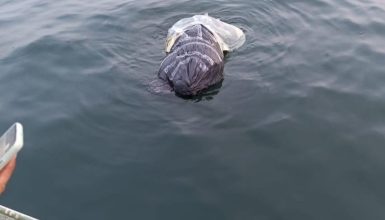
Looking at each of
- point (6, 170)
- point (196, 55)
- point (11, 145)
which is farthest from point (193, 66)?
point (11, 145)

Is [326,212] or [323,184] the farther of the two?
[323,184]

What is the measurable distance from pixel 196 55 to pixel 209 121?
1.74 metres

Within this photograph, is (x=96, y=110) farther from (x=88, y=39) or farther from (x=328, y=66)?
(x=328, y=66)

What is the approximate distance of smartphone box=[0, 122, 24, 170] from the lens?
477 centimetres

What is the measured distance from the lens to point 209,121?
876 centimetres

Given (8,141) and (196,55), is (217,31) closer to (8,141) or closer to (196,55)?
(196,55)

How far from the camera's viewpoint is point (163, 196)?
7.20 meters

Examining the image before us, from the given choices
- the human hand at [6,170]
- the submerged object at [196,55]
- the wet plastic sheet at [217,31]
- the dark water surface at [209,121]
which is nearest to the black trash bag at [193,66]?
the submerged object at [196,55]

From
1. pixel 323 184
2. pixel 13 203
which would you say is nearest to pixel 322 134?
pixel 323 184

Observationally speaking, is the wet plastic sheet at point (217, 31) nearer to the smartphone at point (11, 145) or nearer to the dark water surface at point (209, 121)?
the dark water surface at point (209, 121)

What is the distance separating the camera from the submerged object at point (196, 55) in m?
9.55

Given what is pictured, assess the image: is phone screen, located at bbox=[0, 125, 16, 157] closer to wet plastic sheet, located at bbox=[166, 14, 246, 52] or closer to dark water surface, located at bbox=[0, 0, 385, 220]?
dark water surface, located at bbox=[0, 0, 385, 220]

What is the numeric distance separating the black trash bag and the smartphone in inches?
190

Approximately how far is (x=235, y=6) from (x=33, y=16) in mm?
5703
